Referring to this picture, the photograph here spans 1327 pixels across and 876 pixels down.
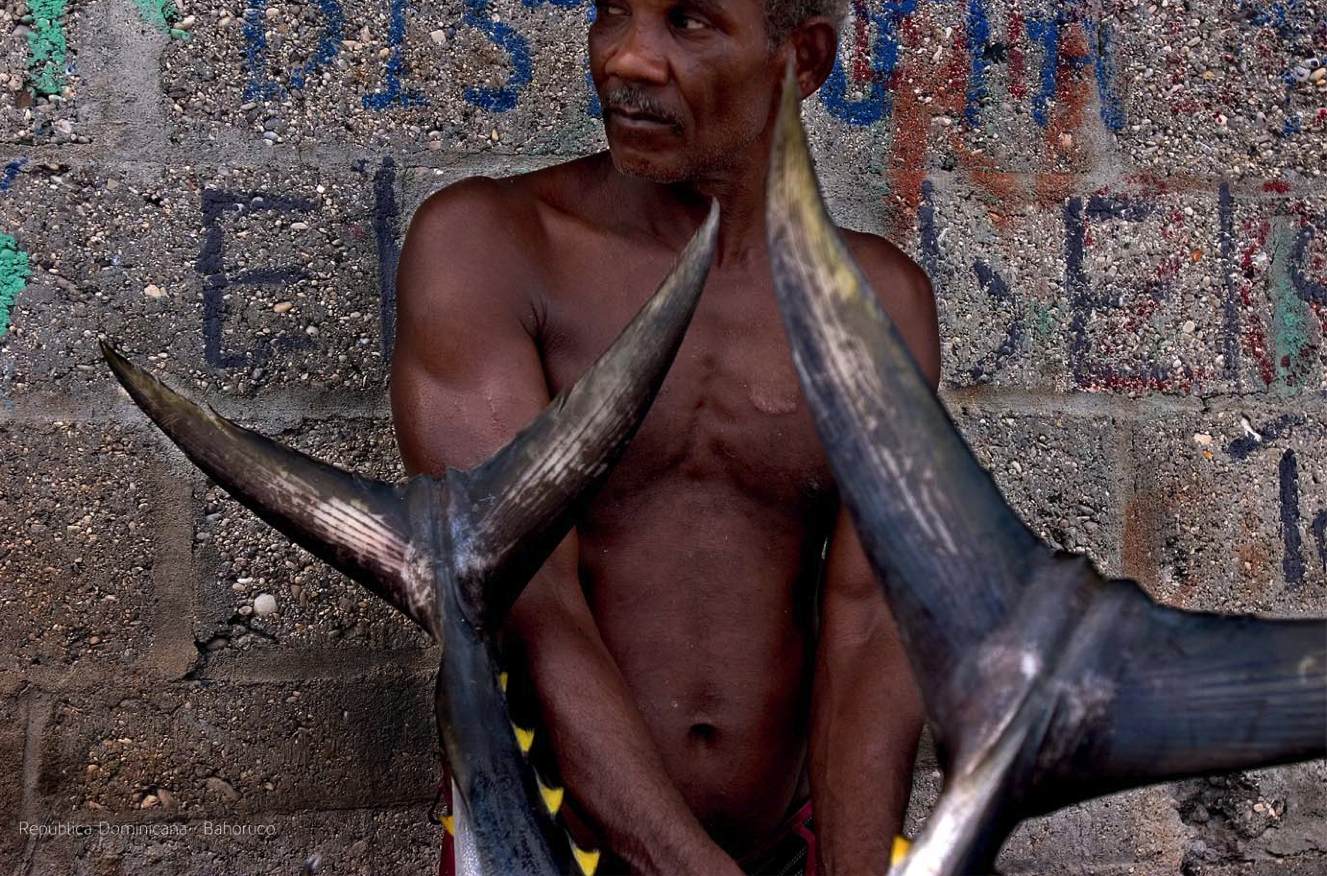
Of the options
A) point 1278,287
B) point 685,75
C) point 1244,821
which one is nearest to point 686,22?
point 685,75

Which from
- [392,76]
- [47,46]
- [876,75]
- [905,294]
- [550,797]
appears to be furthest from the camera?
[876,75]

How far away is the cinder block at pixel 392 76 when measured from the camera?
6.66 ft

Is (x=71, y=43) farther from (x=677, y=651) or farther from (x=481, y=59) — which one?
(x=677, y=651)

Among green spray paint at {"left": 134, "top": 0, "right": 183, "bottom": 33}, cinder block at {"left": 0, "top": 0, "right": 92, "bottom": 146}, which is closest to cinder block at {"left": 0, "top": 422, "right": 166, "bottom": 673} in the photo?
cinder block at {"left": 0, "top": 0, "right": 92, "bottom": 146}

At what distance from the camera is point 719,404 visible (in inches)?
68.9

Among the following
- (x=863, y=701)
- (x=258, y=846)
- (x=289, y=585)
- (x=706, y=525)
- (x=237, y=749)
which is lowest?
(x=258, y=846)

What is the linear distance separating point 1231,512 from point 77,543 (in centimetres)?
176

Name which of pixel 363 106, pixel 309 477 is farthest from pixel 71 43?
pixel 309 477

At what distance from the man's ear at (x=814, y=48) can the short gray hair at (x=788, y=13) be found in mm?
11

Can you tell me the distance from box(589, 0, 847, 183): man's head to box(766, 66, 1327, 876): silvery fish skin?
2.41 feet

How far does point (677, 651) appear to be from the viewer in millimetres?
1736

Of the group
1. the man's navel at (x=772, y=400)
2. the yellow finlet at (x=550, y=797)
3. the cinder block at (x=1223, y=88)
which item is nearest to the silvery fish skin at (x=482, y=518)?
the yellow finlet at (x=550, y=797)

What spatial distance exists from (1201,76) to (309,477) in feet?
5.48

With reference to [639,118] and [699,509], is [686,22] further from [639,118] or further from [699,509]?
[699,509]
